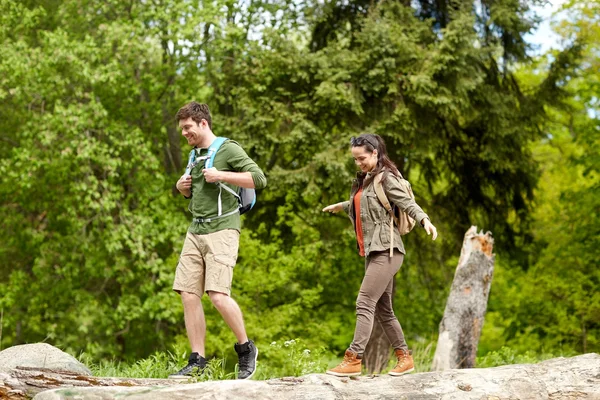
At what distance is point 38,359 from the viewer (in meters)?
5.99

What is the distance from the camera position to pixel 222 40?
577 inches

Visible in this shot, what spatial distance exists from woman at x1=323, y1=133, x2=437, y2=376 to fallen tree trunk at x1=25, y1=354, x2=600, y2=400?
1.03 feet

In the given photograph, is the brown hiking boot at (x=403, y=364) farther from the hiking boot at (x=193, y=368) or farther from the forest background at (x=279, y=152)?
the forest background at (x=279, y=152)

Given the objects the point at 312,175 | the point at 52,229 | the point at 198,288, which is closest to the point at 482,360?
the point at 312,175

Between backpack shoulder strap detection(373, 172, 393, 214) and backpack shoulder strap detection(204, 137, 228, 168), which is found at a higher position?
backpack shoulder strap detection(204, 137, 228, 168)

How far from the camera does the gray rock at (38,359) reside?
19.3 feet

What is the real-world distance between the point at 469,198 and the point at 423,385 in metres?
12.1

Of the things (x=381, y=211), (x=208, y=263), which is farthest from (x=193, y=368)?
(x=381, y=211)

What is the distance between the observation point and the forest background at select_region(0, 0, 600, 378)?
13797 mm

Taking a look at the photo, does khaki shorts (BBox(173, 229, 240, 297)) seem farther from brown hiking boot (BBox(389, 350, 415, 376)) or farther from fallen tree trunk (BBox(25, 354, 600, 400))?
brown hiking boot (BBox(389, 350, 415, 376))

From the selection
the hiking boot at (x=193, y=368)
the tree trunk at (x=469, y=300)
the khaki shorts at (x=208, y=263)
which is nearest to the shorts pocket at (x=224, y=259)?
the khaki shorts at (x=208, y=263)

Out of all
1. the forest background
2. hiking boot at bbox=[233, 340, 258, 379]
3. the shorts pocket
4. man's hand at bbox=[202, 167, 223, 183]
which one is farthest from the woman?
the forest background

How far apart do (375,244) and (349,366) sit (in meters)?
0.88

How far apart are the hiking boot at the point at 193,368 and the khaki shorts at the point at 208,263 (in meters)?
0.46
